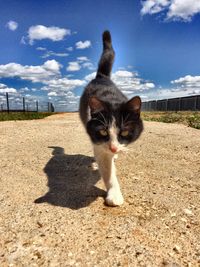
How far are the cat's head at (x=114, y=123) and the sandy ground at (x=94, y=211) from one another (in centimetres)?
63

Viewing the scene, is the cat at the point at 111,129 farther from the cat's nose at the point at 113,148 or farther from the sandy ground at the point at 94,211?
the sandy ground at the point at 94,211

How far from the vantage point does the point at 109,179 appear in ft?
10.8

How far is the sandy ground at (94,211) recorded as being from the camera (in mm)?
2195

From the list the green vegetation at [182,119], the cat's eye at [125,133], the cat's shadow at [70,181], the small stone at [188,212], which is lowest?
the small stone at [188,212]

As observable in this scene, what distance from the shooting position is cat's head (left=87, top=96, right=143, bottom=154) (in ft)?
9.73

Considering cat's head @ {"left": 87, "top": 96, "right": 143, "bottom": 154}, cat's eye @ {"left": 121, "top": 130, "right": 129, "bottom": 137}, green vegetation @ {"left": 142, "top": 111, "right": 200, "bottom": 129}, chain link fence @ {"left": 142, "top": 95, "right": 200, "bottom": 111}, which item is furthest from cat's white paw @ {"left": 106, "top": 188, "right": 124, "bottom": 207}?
chain link fence @ {"left": 142, "top": 95, "right": 200, "bottom": 111}

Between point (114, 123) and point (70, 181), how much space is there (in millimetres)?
1171

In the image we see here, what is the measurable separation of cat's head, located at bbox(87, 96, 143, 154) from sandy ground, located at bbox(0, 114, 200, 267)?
0.63 m

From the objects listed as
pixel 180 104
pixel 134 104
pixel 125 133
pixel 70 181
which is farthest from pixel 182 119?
pixel 180 104

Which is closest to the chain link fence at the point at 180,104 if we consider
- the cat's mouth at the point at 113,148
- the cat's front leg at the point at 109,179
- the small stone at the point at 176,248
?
the cat's front leg at the point at 109,179

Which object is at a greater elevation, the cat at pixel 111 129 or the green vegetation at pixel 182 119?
the cat at pixel 111 129

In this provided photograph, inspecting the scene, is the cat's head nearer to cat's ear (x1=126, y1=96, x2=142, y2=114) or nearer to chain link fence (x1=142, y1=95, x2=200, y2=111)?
cat's ear (x1=126, y1=96, x2=142, y2=114)

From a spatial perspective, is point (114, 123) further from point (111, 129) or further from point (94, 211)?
point (94, 211)

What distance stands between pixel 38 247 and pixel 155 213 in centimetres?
115
